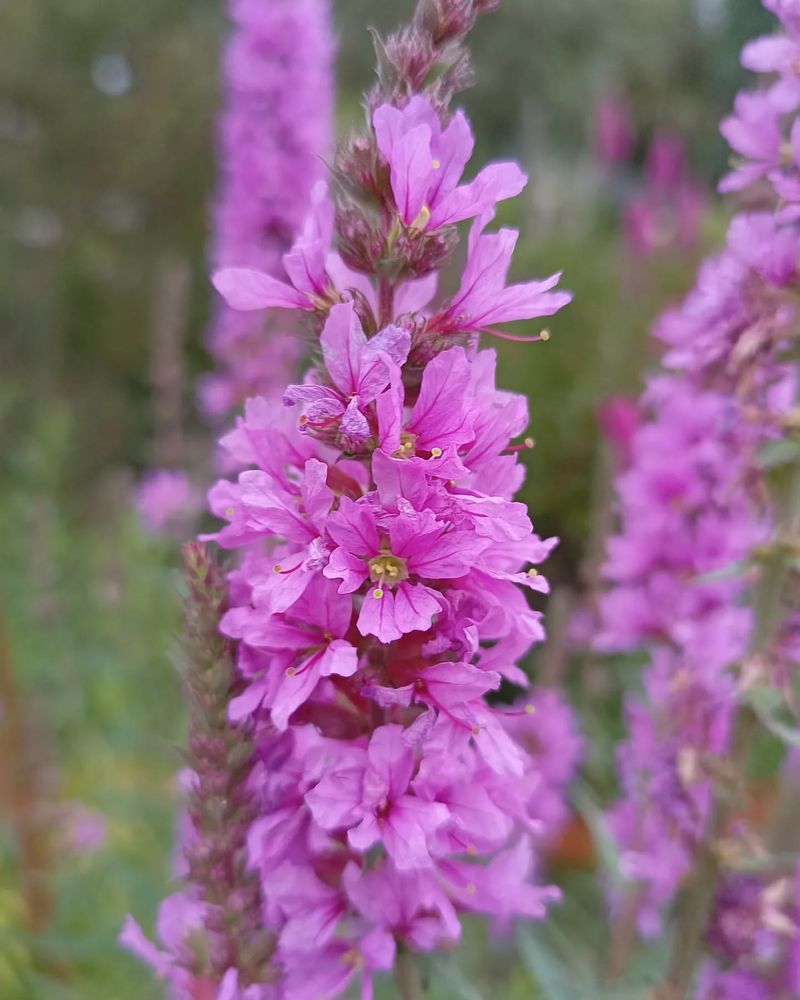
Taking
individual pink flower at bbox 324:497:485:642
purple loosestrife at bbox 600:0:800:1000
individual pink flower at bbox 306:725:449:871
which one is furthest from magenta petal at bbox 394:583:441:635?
purple loosestrife at bbox 600:0:800:1000

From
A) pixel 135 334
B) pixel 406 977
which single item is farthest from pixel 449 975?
pixel 135 334

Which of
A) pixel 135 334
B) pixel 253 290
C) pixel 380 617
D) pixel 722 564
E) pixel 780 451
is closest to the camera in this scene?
pixel 380 617

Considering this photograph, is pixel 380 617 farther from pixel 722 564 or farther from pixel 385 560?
pixel 722 564

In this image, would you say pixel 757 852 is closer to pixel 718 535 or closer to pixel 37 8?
pixel 718 535

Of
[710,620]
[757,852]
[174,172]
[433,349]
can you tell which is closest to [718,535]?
[710,620]

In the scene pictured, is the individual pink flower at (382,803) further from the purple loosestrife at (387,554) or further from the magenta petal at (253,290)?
the magenta petal at (253,290)

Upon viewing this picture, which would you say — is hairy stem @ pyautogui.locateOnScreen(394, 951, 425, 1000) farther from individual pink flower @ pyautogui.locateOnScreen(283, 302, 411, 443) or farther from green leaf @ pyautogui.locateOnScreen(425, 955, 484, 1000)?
individual pink flower @ pyautogui.locateOnScreen(283, 302, 411, 443)

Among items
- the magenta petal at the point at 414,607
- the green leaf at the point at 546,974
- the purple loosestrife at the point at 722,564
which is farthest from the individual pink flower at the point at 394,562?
the green leaf at the point at 546,974
